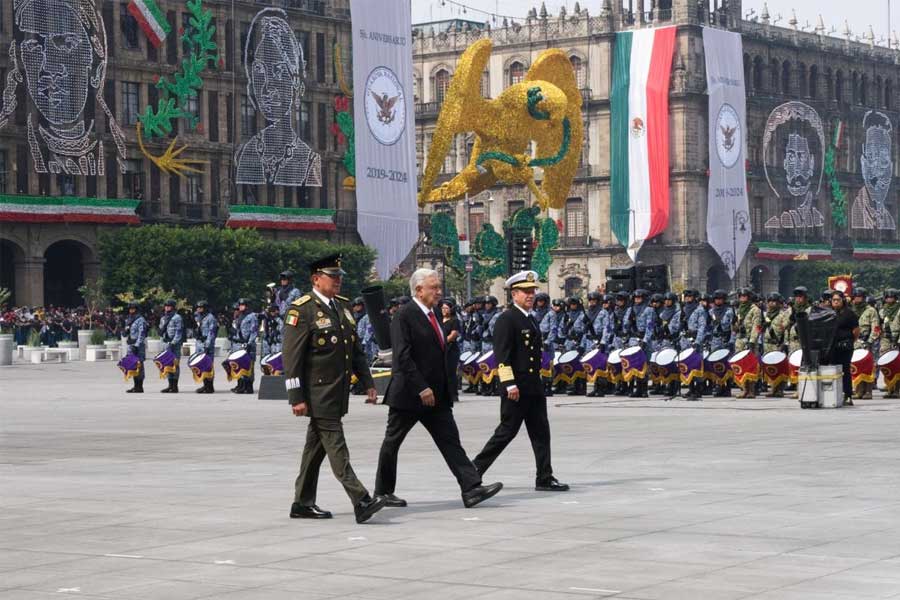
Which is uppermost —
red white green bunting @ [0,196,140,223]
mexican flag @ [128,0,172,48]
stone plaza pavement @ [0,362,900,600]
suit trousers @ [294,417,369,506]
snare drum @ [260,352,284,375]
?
mexican flag @ [128,0,172,48]

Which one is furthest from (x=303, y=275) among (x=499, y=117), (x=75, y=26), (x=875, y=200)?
(x=875, y=200)

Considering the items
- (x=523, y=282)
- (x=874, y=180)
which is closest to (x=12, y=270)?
(x=523, y=282)

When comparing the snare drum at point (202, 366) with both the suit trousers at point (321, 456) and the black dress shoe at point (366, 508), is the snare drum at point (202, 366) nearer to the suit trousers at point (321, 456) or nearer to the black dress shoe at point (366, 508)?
the suit trousers at point (321, 456)

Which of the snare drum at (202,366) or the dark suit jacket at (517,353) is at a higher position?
the dark suit jacket at (517,353)

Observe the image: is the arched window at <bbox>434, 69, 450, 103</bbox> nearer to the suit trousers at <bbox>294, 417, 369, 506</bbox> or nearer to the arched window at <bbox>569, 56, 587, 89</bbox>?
the arched window at <bbox>569, 56, 587, 89</bbox>

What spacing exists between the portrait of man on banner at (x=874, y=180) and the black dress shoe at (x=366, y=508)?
10215 cm

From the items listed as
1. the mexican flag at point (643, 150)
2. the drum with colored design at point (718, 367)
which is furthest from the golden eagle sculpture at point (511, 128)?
the mexican flag at point (643, 150)

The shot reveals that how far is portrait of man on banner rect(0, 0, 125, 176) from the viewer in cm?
6438

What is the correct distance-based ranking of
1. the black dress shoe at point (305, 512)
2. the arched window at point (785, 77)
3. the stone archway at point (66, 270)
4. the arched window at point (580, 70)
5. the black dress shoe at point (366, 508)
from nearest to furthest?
1. the black dress shoe at point (366, 508)
2. the black dress shoe at point (305, 512)
3. the stone archway at point (66, 270)
4. the arched window at point (580, 70)
5. the arched window at point (785, 77)

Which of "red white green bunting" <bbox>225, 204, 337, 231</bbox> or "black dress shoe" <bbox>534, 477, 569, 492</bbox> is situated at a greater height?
"red white green bunting" <bbox>225, 204, 337, 231</bbox>

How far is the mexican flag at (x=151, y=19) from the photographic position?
71.1 meters

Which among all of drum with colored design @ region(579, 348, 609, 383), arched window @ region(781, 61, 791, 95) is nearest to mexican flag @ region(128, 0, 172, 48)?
drum with colored design @ region(579, 348, 609, 383)

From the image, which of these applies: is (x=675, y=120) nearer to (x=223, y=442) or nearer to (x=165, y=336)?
(x=165, y=336)

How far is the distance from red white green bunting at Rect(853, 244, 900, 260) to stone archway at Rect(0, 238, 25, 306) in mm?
57504
